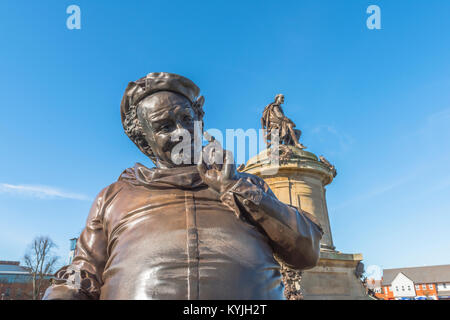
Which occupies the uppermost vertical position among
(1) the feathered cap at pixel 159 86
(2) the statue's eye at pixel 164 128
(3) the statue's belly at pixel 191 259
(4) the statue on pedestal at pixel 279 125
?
(4) the statue on pedestal at pixel 279 125

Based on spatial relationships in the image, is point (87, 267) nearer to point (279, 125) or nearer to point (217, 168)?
point (217, 168)

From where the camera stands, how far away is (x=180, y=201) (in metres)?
1.90

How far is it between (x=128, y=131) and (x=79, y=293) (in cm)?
110

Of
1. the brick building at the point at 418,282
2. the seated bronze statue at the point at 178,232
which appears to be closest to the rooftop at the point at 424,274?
the brick building at the point at 418,282

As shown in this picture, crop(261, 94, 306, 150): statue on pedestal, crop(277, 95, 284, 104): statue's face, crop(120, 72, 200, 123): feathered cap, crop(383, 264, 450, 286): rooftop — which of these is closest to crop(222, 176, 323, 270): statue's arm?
crop(120, 72, 200, 123): feathered cap

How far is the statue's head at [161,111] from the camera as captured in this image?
2.12 meters

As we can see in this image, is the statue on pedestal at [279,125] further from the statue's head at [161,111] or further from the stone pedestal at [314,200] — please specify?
the statue's head at [161,111]

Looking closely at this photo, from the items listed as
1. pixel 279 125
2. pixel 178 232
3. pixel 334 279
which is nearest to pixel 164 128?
pixel 178 232

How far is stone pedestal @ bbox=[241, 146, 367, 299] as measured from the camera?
9781mm

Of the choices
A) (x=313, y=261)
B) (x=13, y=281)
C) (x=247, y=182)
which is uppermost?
(x=13, y=281)

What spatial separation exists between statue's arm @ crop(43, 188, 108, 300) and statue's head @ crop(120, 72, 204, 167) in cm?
44

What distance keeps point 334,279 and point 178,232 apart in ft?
31.1
